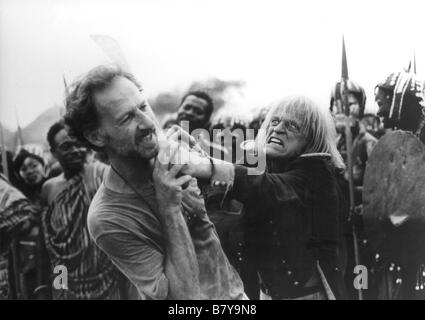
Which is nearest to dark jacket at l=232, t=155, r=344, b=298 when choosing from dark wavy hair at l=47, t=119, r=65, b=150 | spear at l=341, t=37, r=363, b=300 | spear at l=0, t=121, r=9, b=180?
spear at l=341, t=37, r=363, b=300

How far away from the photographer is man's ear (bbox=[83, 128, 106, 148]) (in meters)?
4.31

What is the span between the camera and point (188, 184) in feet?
14.2

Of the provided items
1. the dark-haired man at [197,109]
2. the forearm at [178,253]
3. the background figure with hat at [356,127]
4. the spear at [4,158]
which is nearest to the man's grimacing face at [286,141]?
the background figure with hat at [356,127]

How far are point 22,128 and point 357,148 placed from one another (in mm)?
2296

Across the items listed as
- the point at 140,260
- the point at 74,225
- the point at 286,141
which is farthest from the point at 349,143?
the point at 74,225

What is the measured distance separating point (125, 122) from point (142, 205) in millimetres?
557

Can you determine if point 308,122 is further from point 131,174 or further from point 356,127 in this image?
point 131,174

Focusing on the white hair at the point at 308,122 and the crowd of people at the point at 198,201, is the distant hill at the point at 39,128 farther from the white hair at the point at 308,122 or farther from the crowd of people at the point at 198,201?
the white hair at the point at 308,122

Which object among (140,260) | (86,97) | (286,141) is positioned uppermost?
(86,97)

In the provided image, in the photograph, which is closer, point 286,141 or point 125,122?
point 125,122

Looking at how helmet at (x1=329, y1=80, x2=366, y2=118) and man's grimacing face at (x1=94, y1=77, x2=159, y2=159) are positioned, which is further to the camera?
helmet at (x1=329, y1=80, x2=366, y2=118)

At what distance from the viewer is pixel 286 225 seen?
14.4ft

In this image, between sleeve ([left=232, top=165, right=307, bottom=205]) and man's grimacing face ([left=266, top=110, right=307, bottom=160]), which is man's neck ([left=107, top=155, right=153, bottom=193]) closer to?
sleeve ([left=232, top=165, right=307, bottom=205])

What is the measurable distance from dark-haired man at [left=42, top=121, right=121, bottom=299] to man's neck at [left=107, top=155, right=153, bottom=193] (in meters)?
0.15
